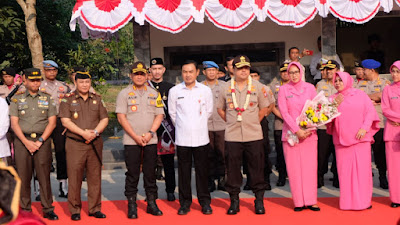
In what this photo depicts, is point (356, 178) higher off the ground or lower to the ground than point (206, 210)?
higher

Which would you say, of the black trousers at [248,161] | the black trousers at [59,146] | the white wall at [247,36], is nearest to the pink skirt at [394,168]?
the black trousers at [248,161]

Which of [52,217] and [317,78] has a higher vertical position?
[317,78]

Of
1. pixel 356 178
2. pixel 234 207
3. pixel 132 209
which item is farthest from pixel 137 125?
pixel 356 178

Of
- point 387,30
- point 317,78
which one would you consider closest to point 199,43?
point 317,78

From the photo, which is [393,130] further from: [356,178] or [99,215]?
[99,215]

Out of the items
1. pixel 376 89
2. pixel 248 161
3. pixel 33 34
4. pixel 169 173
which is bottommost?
pixel 169 173

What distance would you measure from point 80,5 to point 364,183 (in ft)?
19.2

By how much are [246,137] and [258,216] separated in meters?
0.97

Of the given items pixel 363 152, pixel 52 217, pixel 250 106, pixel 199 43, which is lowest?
pixel 52 217

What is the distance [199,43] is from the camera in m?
12.4

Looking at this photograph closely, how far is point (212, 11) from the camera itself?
993 cm

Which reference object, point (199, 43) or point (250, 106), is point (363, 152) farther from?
point (199, 43)

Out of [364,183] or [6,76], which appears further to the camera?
[6,76]

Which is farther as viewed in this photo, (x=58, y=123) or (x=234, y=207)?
(x=58, y=123)
